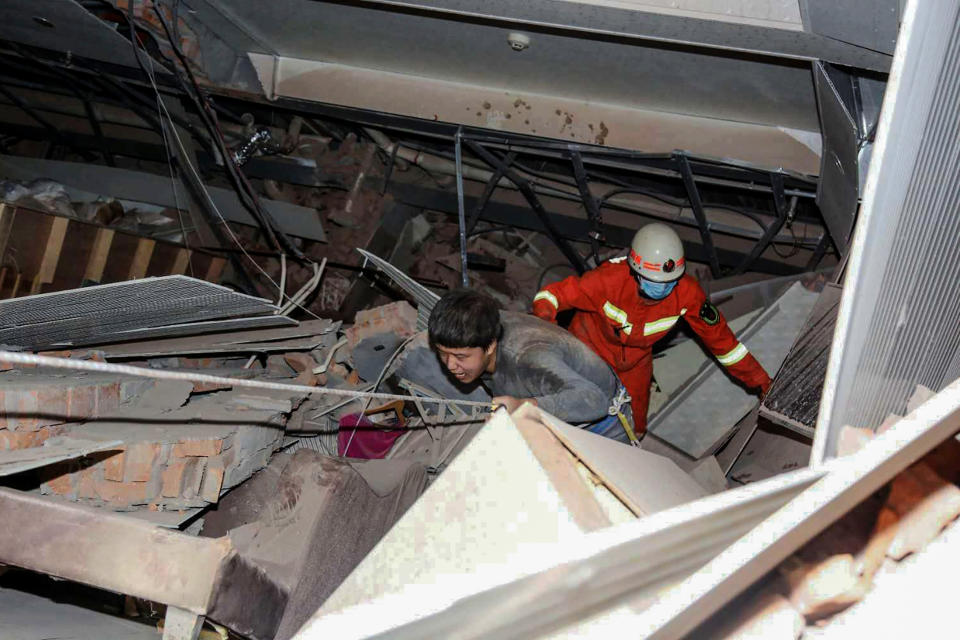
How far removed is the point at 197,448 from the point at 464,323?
1025 millimetres

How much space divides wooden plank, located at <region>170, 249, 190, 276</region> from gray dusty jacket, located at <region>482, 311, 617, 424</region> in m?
3.02

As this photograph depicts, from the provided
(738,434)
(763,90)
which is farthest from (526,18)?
(738,434)

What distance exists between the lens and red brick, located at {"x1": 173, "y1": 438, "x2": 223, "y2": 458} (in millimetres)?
2363

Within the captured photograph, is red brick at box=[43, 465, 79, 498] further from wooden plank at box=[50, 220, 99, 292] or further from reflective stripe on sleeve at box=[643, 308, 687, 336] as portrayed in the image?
wooden plank at box=[50, 220, 99, 292]

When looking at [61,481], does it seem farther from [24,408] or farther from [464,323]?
[464,323]

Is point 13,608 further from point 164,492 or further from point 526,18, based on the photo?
point 526,18

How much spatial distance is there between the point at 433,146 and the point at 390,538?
175 inches

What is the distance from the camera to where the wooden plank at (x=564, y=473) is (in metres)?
1.31

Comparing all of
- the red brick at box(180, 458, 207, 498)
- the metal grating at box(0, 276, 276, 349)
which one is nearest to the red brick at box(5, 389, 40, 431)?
the metal grating at box(0, 276, 276, 349)

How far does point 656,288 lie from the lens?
3.67 metres

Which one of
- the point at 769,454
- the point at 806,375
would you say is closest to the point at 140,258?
the point at 769,454

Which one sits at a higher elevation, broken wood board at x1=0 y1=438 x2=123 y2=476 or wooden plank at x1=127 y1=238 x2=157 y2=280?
wooden plank at x1=127 y1=238 x2=157 y2=280

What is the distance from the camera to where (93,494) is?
227cm

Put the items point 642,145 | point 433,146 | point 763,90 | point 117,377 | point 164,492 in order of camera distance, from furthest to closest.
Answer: point 433,146, point 642,145, point 763,90, point 117,377, point 164,492
